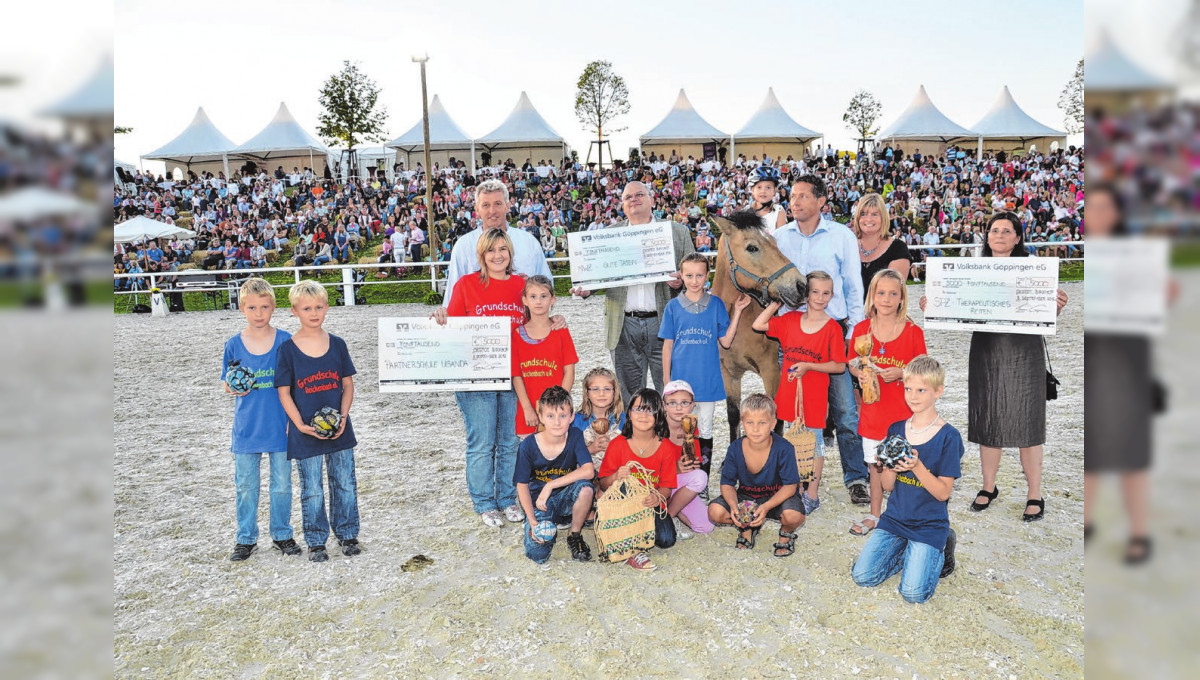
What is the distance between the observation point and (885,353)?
12.5ft

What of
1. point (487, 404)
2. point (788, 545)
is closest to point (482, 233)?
point (487, 404)

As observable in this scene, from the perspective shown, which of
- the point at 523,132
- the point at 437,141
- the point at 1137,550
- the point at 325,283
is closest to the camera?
the point at 1137,550

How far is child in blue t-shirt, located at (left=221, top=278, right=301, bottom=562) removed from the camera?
3662mm

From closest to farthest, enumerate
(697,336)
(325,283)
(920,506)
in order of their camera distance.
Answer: (920,506) → (697,336) → (325,283)

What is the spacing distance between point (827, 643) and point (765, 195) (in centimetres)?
267

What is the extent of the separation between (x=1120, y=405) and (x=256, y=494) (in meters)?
3.89

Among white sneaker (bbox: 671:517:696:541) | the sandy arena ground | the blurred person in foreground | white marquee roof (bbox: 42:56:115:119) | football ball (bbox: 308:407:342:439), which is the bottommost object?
A: the sandy arena ground

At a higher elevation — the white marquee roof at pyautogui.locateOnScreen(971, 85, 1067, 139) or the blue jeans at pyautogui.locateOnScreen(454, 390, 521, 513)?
the white marquee roof at pyautogui.locateOnScreen(971, 85, 1067, 139)

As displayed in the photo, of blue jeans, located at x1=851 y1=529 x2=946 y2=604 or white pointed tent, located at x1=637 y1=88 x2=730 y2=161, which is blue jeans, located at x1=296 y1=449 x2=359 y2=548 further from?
white pointed tent, located at x1=637 y1=88 x2=730 y2=161

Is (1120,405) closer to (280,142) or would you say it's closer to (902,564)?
(902,564)

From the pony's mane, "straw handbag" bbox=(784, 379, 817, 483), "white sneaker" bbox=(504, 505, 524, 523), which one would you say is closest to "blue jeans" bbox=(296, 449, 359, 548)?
"white sneaker" bbox=(504, 505, 524, 523)

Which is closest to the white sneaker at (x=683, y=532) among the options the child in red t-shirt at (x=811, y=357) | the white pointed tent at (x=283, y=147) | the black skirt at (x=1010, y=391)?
the child in red t-shirt at (x=811, y=357)

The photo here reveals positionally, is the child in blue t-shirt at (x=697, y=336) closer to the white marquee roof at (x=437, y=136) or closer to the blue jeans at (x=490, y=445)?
the blue jeans at (x=490, y=445)

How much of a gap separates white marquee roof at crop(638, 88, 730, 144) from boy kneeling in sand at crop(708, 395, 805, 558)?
2511 centimetres
